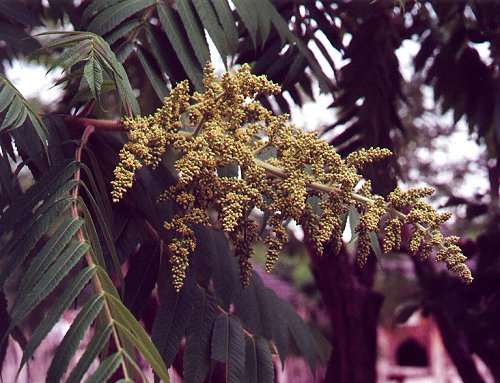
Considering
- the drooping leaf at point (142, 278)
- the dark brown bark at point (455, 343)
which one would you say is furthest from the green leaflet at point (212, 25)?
the dark brown bark at point (455, 343)

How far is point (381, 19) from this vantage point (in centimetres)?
325

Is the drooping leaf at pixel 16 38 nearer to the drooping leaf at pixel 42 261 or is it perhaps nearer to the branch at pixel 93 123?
the branch at pixel 93 123

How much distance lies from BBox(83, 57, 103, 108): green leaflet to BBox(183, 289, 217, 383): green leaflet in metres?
0.59

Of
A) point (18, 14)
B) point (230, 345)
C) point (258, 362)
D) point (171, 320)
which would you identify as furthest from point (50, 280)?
point (18, 14)

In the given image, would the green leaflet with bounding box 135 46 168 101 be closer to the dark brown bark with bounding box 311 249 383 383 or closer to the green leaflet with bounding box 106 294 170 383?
the green leaflet with bounding box 106 294 170 383

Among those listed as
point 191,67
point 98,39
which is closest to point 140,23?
point 191,67

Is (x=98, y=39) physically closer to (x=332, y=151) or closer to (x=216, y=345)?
(x=332, y=151)

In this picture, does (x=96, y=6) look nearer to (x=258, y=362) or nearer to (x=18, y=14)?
(x=18, y=14)

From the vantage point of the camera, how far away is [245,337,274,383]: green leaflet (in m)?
1.86

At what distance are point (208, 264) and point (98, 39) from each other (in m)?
0.70

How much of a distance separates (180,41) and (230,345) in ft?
2.77

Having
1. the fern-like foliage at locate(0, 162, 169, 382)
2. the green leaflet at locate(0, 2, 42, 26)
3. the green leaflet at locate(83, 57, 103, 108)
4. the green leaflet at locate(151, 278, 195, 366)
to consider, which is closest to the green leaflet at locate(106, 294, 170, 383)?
the fern-like foliage at locate(0, 162, 169, 382)

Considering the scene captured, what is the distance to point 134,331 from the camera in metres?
1.38

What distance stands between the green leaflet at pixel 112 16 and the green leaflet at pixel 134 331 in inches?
35.9
